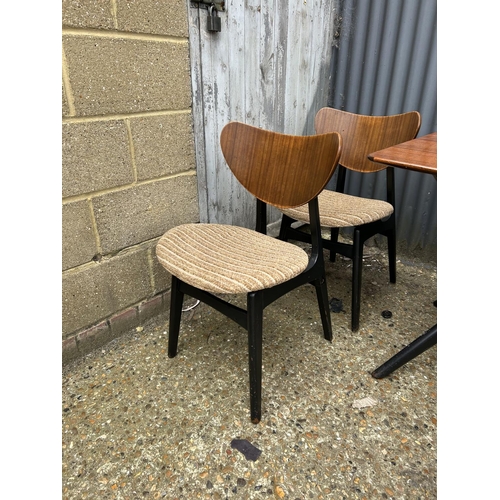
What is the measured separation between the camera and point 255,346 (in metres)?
1.30

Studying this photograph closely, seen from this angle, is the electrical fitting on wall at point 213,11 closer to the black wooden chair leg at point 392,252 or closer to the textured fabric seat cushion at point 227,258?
the textured fabric seat cushion at point 227,258

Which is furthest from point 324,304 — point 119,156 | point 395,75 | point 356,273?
point 395,75

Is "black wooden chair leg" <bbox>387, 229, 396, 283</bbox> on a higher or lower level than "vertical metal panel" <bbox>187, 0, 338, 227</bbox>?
lower

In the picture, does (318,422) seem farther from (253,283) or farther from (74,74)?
(74,74)

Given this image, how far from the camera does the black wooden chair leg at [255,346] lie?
1.26 metres

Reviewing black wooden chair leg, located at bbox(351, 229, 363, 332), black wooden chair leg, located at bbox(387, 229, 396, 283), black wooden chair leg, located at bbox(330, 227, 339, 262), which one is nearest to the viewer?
black wooden chair leg, located at bbox(351, 229, 363, 332)

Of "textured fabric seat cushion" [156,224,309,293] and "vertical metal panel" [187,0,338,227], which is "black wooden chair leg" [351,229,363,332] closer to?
"textured fabric seat cushion" [156,224,309,293]

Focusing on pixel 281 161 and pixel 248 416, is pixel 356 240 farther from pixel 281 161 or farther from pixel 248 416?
pixel 248 416

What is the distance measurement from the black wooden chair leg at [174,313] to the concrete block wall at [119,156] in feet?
1.06

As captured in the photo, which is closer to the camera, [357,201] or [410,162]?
[410,162]

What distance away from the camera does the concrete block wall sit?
1.41 meters

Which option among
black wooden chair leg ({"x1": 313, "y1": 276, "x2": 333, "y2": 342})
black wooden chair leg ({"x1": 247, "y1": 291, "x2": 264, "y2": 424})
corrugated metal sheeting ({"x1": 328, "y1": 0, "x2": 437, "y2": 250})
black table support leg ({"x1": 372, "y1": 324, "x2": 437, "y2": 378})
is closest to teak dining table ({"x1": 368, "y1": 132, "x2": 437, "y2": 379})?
black table support leg ({"x1": 372, "y1": 324, "x2": 437, "y2": 378})

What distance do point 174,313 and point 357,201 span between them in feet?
3.60
